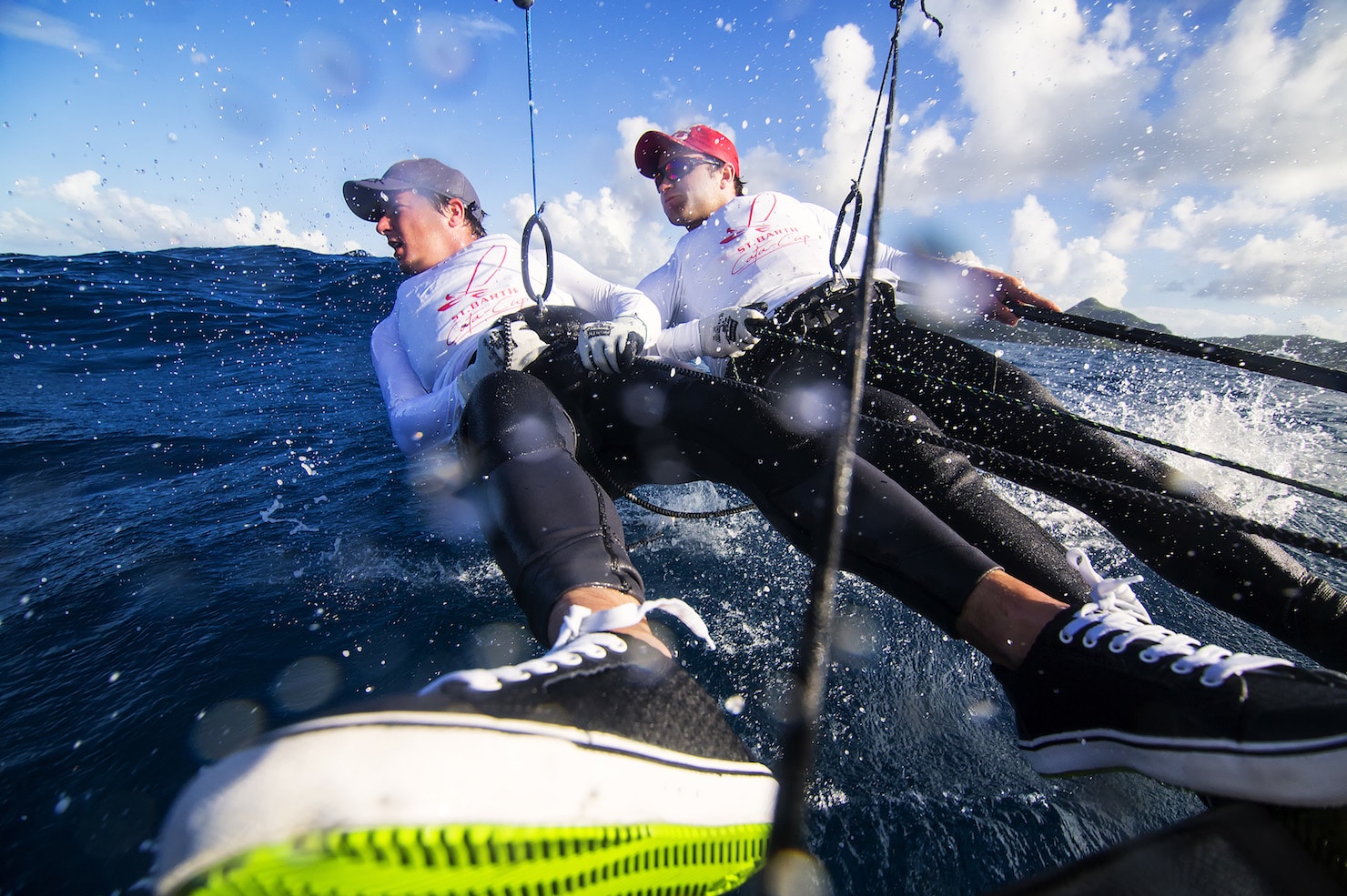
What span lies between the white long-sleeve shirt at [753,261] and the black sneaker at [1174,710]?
1.81m

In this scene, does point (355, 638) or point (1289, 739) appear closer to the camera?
point (1289, 739)

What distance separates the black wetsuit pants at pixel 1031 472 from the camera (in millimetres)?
1553

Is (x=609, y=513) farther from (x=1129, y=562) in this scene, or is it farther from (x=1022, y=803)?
(x=1129, y=562)

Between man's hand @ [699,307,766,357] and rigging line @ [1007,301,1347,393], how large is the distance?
3.99 feet

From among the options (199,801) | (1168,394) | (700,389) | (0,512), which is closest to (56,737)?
(199,801)

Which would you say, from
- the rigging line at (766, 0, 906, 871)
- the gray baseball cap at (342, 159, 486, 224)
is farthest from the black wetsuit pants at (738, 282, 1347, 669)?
the gray baseball cap at (342, 159, 486, 224)

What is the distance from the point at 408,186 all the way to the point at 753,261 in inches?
76.8

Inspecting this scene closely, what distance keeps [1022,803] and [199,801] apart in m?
1.68

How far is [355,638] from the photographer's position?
77.4 inches

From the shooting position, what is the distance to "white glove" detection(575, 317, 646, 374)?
1.95 m

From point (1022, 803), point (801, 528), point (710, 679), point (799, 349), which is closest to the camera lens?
point (1022, 803)

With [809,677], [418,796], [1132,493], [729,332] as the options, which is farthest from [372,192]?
[1132,493]

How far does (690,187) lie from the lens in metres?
3.35

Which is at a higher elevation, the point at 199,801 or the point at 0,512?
the point at 199,801
